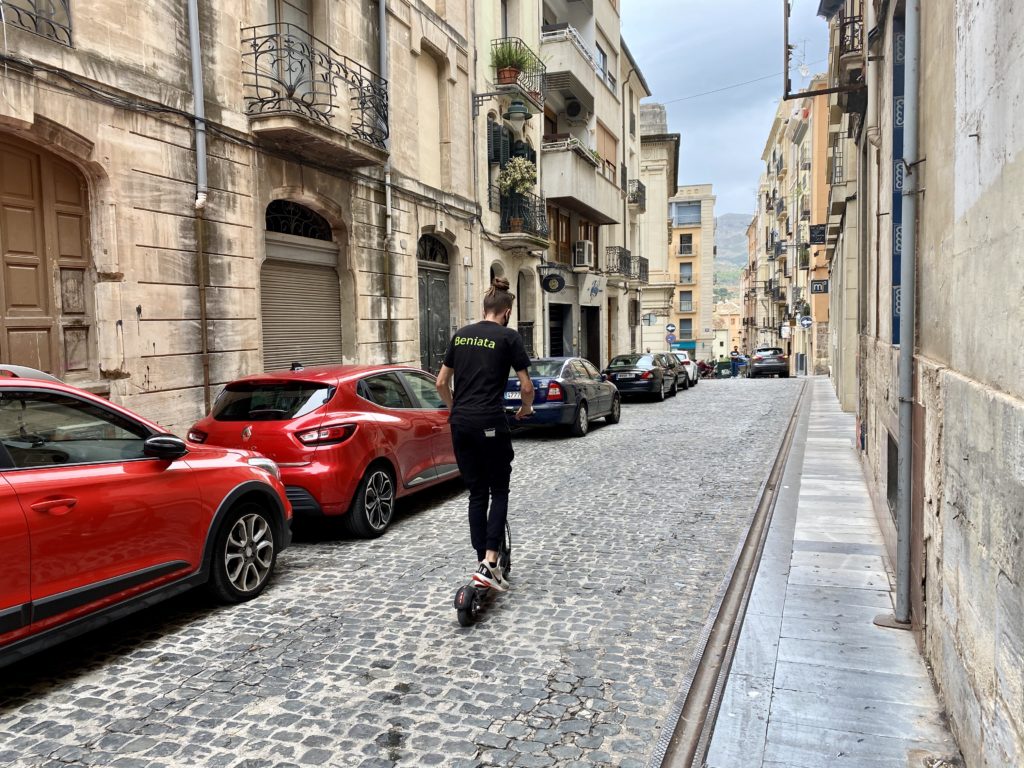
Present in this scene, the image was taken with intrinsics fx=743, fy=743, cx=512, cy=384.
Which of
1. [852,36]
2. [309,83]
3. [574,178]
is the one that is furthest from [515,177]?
[852,36]

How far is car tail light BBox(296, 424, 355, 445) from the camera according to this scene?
6.43 m

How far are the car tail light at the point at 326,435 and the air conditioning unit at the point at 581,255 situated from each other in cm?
2123

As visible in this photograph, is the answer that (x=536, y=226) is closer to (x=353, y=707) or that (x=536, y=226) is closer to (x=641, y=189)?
(x=641, y=189)

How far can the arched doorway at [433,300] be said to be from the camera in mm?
16672

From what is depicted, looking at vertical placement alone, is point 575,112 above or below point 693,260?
above

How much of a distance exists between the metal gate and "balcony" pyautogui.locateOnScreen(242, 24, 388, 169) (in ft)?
11.9

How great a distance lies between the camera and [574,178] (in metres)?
23.7

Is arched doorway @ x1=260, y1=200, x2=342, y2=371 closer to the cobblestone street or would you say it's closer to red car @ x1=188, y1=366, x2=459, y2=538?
red car @ x1=188, y1=366, x2=459, y2=538

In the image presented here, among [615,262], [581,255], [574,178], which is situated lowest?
[581,255]

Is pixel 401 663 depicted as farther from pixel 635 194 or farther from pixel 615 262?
pixel 635 194

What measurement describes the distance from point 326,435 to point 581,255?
21685 millimetres

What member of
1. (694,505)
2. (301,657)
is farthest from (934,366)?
(694,505)

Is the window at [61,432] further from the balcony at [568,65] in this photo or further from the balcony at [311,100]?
the balcony at [568,65]

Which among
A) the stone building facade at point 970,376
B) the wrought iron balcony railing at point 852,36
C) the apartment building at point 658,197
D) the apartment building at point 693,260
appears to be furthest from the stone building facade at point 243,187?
the apartment building at point 693,260
